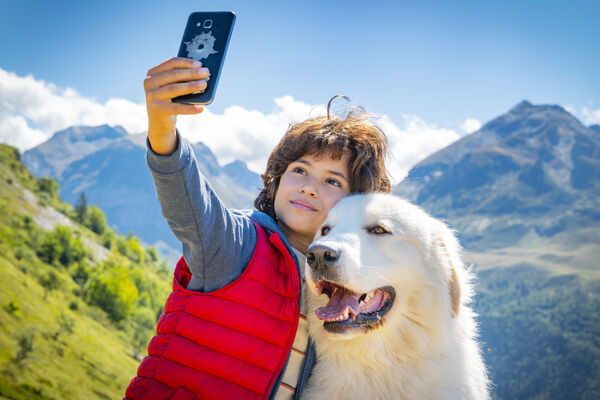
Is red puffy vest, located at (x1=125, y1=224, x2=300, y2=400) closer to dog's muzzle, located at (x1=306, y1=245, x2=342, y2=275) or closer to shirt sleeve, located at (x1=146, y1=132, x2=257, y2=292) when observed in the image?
shirt sleeve, located at (x1=146, y1=132, x2=257, y2=292)

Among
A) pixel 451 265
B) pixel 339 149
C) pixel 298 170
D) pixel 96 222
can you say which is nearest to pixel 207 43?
pixel 298 170

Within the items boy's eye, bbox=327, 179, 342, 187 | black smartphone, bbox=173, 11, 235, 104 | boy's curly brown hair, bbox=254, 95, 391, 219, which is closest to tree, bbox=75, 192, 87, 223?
boy's curly brown hair, bbox=254, 95, 391, 219

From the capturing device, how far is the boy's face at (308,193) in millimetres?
3711

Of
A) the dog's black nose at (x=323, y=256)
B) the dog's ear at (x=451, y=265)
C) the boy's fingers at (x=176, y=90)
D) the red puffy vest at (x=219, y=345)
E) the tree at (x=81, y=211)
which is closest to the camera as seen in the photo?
the boy's fingers at (x=176, y=90)

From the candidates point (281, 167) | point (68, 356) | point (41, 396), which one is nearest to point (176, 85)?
point (281, 167)

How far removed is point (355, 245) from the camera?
3.11 m

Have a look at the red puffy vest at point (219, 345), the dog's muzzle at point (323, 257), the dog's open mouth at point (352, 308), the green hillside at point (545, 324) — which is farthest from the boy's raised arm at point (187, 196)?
the green hillside at point (545, 324)

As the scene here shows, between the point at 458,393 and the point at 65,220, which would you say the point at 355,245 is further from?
the point at 65,220

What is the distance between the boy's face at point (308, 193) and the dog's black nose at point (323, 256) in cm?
83

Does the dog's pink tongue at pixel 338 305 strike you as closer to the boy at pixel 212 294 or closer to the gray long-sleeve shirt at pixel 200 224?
the boy at pixel 212 294

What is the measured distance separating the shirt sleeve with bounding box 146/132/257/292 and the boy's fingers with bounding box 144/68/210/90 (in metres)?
0.32

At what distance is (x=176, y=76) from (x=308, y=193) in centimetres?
185

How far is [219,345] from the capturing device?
2.77 m

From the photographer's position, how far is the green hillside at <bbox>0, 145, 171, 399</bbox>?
5581 centimetres
